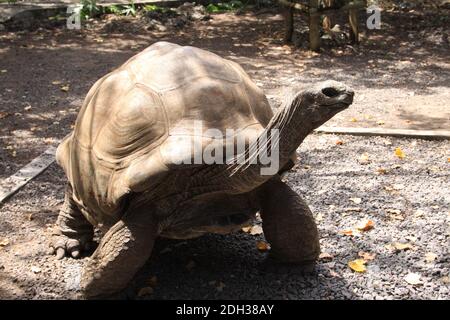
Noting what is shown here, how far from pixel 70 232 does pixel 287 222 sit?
4.39 ft

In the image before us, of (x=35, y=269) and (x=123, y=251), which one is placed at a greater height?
(x=123, y=251)

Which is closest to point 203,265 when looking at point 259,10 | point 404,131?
point 404,131

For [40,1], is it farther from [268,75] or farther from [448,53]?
[448,53]

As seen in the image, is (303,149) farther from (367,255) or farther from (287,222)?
(287,222)

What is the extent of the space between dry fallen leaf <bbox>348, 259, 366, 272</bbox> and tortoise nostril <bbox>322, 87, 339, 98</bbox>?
141 cm

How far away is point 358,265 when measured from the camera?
3.31 metres

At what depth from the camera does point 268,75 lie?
7629 mm

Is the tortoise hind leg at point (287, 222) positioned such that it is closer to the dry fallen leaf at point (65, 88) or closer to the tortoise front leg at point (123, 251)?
the tortoise front leg at point (123, 251)

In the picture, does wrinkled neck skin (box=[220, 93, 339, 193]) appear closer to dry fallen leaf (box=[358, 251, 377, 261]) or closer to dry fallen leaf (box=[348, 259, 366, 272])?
dry fallen leaf (box=[348, 259, 366, 272])

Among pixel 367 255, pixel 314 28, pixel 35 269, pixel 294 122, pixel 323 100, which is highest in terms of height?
pixel 323 100

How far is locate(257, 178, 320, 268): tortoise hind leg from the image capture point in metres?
3.01

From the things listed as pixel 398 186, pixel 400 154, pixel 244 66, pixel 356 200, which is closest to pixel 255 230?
pixel 356 200

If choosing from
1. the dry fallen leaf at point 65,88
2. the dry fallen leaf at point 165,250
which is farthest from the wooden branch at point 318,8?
the dry fallen leaf at point 165,250

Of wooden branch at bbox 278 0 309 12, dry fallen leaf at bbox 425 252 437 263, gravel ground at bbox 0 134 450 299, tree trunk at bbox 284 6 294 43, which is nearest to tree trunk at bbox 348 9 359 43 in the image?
wooden branch at bbox 278 0 309 12
